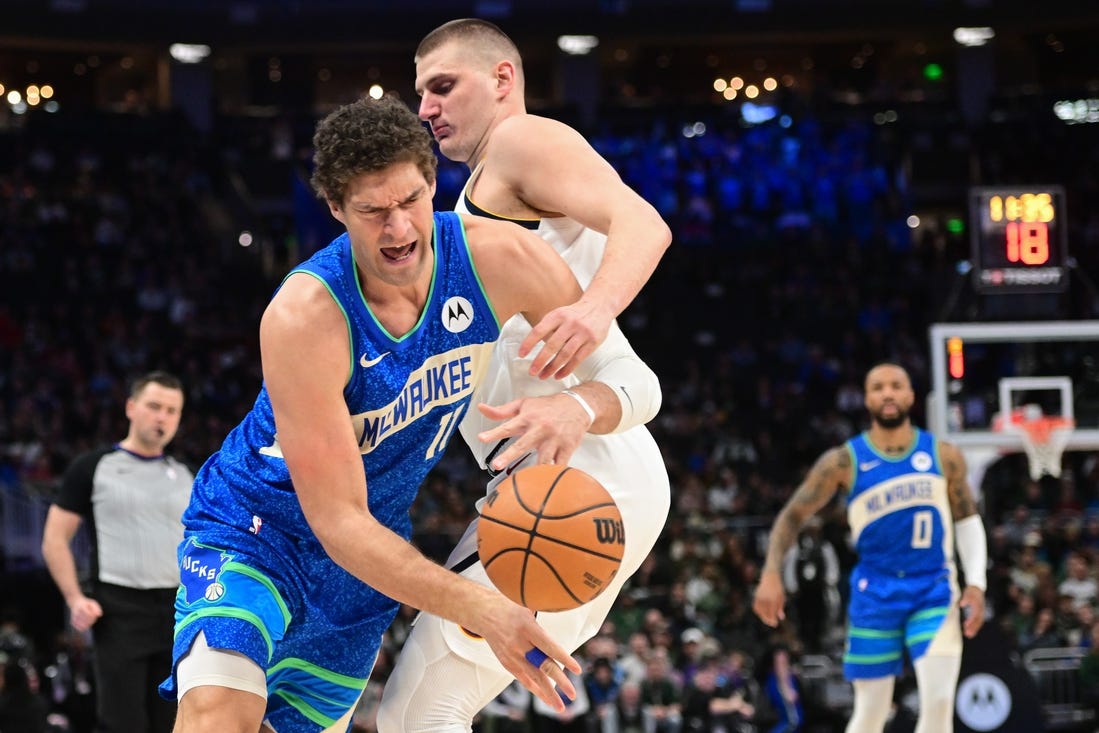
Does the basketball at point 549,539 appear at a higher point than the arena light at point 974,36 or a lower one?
lower

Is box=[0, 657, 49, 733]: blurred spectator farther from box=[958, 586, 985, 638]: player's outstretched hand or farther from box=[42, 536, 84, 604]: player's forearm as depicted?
box=[958, 586, 985, 638]: player's outstretched hand

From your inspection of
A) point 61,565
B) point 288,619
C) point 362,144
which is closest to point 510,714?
A: point 61,565

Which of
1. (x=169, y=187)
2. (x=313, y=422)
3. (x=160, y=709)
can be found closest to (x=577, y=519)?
(x=313, y=422)

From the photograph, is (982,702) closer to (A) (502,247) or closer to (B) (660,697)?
(B) (660,697)

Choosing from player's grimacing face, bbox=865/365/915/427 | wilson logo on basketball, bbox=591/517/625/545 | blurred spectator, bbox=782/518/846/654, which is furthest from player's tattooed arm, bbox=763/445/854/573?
blurred spectator, bbox=782/518/846/654

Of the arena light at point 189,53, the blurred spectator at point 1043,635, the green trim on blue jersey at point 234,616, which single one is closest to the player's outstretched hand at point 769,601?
the green trim on blue jersey at point 234,616

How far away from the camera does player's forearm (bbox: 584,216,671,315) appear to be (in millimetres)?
3445

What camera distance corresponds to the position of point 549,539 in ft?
10.1

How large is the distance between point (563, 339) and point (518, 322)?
785 mm

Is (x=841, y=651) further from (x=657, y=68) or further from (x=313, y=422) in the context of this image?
(x=657, y=68)

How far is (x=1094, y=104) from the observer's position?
26.0 m

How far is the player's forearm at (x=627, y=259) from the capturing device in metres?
3.45

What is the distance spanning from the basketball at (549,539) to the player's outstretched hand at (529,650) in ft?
0.79

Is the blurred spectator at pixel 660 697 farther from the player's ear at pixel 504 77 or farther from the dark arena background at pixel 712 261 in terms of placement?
the player's ear at pixel 504 77
